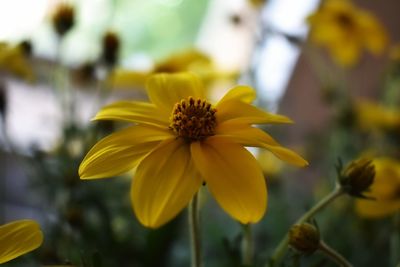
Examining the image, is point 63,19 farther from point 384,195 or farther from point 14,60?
point 384,195

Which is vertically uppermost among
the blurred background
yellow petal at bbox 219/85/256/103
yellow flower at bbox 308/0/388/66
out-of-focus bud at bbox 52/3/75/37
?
yellow flower at bbox 308/0/388/66

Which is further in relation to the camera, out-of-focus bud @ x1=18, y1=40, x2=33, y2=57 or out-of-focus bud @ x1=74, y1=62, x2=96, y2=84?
out-of-focus bud @ x1=74, y1=62, x2=96, y2=84

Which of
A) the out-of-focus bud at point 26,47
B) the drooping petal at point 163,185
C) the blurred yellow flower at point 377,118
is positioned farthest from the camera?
the blurred yellow flower at point 377,118

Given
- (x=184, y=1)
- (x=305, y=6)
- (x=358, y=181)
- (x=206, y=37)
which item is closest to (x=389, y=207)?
(x=358, y=181)

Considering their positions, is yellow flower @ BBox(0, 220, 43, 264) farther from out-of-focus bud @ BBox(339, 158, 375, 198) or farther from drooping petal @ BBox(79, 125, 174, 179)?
out-of-focus bud @ BBox(339, 158, 375, 198)

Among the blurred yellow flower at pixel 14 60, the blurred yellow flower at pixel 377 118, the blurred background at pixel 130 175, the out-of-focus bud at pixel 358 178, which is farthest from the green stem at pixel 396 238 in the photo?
the blurred yellow flower at pixel 14 60

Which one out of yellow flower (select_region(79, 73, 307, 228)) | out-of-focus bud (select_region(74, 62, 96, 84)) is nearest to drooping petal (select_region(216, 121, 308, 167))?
yellow flower (select_region(79, 73, 307, 228))

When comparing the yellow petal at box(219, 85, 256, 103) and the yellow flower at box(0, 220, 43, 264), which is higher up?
the yellow petal at box(219, 85, 256, 103)

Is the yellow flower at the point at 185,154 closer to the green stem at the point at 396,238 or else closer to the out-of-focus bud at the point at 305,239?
the out-of-focus bud at the point at 305,239
